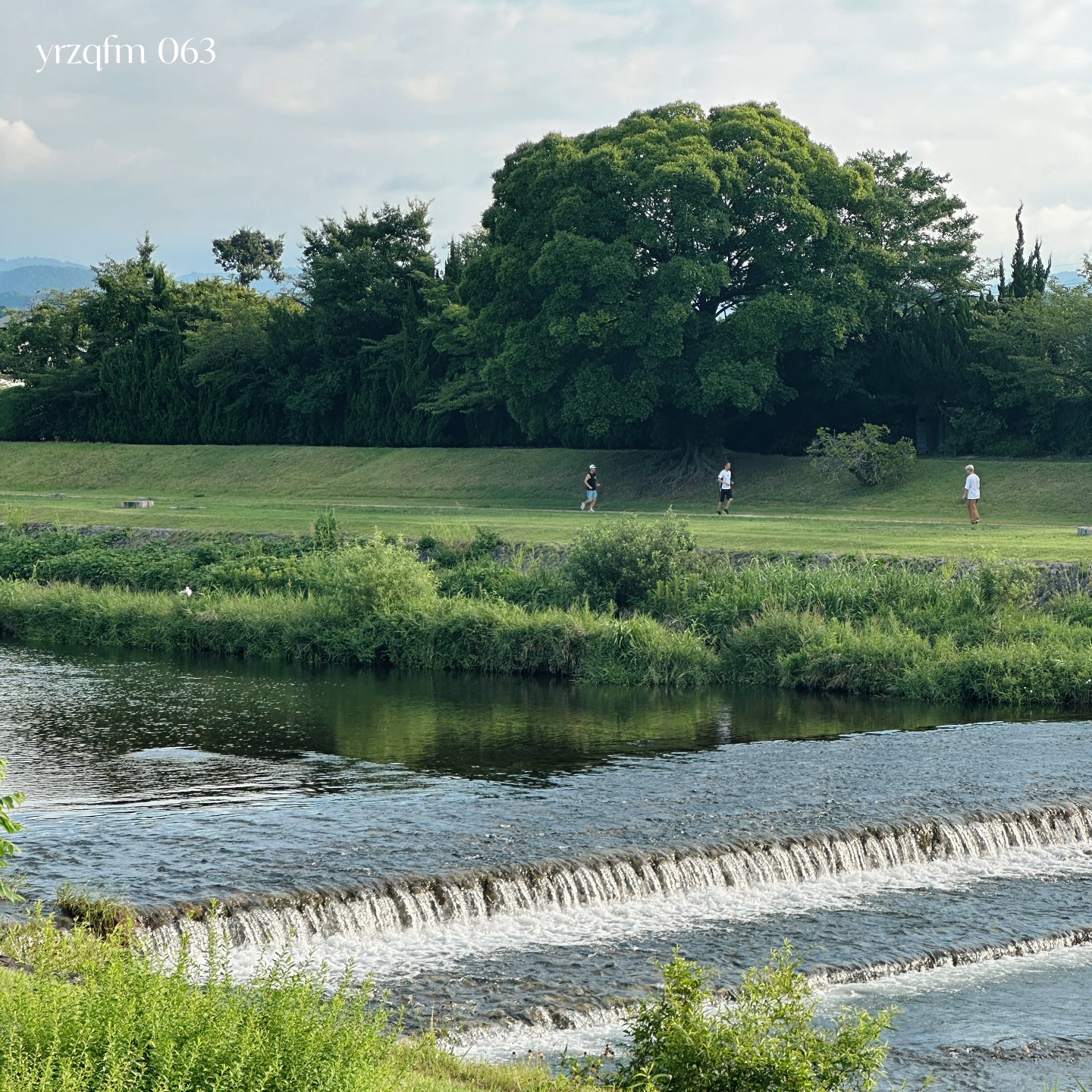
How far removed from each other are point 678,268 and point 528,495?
409 inches

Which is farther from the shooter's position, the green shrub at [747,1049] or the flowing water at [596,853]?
the flowing water at [596,853]

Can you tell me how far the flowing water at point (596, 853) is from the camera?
1062cm

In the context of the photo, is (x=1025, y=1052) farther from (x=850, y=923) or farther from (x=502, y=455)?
(x=502, y=455)

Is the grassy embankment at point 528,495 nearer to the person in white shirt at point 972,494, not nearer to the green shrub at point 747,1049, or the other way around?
the person in white shirt at point 972,494

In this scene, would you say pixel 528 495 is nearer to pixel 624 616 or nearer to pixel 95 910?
pixel 624 616

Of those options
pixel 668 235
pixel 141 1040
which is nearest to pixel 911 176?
pixel 668 235

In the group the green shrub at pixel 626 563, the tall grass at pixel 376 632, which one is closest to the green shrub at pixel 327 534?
the tall grass at pixel 376 632

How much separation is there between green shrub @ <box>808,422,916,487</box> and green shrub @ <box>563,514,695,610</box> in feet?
63.1

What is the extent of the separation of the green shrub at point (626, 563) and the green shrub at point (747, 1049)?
18753 mm

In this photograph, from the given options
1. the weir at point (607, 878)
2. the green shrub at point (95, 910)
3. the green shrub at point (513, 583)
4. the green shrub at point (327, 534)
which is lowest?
the weir at point (607, 878)

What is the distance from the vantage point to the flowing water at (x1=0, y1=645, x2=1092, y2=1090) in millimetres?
10625

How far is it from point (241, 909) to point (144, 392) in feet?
196

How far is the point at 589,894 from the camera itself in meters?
12.5

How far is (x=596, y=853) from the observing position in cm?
1309
